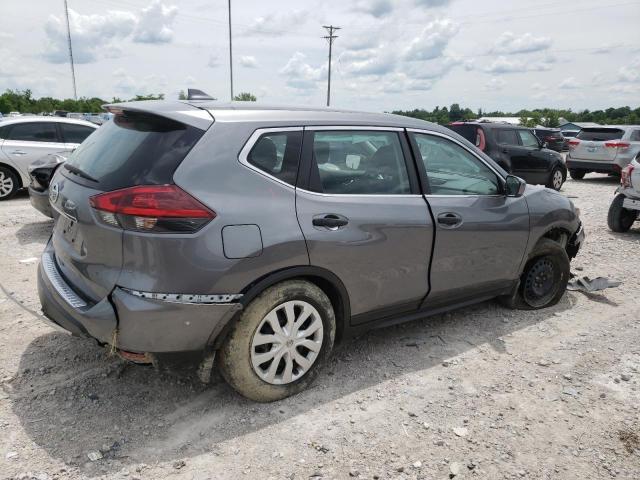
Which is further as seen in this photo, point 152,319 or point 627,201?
point 627,201

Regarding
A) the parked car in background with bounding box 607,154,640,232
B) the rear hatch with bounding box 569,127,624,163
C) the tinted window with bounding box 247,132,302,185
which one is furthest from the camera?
the rear hatch with bounding box 569,127,624,163

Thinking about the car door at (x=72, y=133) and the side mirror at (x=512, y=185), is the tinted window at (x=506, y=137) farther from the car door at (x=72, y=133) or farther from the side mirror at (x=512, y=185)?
the car door at (x=72, y=133)

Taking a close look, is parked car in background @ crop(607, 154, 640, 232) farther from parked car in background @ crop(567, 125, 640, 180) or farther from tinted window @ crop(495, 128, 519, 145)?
parked car in background @ crop(567, 125, 640, 180)

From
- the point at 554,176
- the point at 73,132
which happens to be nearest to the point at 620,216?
the point at 554,176

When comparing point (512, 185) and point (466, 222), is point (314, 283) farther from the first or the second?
point (512, 185)

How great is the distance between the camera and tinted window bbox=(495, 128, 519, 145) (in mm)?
11820

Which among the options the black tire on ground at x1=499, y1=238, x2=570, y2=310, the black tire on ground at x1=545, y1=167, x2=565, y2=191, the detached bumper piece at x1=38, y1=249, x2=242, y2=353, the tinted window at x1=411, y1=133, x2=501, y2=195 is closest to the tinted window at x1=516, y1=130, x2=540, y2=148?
the black tire on ground at x1=545, y1=167, x2=565, y2=191

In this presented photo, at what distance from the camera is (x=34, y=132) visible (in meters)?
9.81

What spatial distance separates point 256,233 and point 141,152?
0.73m

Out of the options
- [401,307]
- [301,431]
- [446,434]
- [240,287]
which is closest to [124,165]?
[240,287]

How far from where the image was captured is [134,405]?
310 cm

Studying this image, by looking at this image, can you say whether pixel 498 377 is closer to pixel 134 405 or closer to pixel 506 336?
pixel 506 336

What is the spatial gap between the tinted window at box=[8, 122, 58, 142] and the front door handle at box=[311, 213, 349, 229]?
865 centimetres

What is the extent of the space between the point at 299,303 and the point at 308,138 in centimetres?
98
